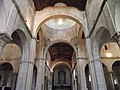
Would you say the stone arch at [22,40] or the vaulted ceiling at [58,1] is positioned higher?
the vaulted ceiling at [58,1]

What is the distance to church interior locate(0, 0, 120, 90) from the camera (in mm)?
6793

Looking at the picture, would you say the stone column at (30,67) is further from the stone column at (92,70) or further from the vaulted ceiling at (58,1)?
the stone column at (92,70)

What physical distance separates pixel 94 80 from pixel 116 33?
4.59 m

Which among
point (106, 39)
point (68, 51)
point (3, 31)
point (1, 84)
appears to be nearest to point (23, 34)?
point (3, 31)

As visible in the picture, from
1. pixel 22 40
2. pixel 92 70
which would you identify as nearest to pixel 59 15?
pixel 22 40

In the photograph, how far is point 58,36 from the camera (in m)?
A: 17.6

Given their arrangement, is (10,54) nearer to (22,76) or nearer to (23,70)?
(23,70)

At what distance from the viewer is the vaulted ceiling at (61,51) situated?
2094 cm

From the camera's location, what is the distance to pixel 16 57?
15.2 meters

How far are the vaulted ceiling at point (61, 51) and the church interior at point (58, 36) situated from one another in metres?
0.16

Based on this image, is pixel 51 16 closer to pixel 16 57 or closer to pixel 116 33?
pixel 16 57

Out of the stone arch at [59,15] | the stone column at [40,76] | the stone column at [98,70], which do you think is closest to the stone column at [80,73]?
the stone column at [40,76]

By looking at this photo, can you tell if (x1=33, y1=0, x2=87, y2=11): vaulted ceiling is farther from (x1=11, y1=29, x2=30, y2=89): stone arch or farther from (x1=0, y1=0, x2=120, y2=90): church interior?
(x1=11, y1=29, x2=30, y2=89): stone arch

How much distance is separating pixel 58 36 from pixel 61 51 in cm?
588
